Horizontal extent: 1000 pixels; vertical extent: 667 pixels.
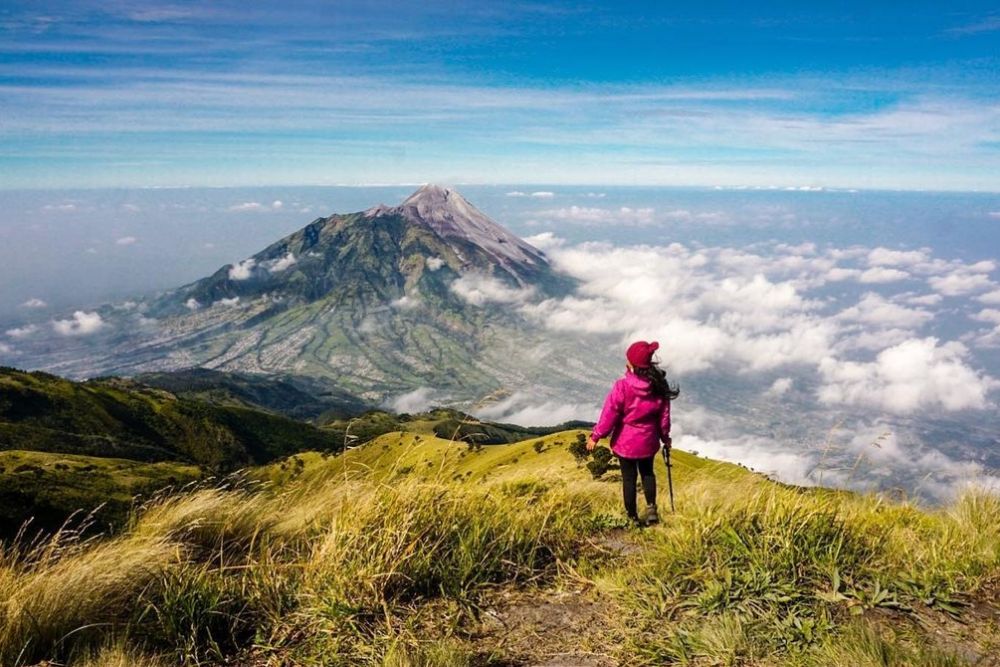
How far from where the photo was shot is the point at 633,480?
28.8ft

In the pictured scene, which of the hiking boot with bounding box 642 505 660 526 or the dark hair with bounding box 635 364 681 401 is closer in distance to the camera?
the hiking boot with bounding box 642 505 660 526

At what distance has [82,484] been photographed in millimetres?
95250

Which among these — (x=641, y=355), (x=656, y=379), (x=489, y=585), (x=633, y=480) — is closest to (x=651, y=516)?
(x=633, y=480)

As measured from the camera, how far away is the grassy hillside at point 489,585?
4.69 meters

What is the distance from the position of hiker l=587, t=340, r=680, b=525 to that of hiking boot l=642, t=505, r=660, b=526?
617mm

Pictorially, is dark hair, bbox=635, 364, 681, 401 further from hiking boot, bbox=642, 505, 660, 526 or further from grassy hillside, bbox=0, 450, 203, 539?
grassy hillside, bbox=0, 450, 203, 539

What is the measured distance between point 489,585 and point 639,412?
4146mm

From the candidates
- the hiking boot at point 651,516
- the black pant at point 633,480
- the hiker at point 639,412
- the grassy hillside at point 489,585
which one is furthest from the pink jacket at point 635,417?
the grassy hillside at point 489,585

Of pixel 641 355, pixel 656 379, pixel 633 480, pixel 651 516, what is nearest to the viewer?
pixel 651 516

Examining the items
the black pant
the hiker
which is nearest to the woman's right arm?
the hiker

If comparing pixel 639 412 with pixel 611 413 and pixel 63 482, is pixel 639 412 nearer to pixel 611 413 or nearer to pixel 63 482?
pixel 611 413

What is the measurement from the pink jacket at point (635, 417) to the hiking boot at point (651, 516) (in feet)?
3.03

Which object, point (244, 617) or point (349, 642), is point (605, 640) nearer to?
point (349, 642)

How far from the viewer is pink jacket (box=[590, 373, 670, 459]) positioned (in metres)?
9.02
